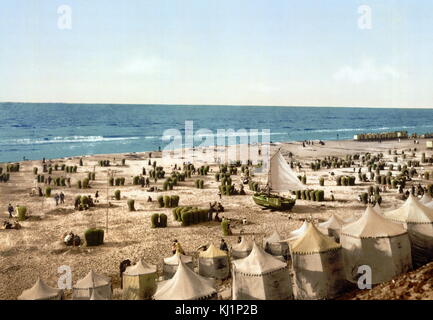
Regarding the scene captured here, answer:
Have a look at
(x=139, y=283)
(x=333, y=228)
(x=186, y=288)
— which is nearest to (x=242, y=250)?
(x=333, y=228)

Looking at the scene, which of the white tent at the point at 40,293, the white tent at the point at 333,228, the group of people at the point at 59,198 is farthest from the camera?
the group of people at the point at 59,198

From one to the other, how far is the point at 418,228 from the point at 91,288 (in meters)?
13.1

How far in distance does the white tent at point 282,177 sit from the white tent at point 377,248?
43.6ft

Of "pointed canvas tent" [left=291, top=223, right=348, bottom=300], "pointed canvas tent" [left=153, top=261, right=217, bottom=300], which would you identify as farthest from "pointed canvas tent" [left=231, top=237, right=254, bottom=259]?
"pointed canvas tent" [left=153, top=261, right=217, bottom=300]

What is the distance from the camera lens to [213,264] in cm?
1706

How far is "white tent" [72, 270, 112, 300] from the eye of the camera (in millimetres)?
14453

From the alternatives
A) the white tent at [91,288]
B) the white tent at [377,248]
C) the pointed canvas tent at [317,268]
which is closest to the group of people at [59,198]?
the white tent at [91,288]

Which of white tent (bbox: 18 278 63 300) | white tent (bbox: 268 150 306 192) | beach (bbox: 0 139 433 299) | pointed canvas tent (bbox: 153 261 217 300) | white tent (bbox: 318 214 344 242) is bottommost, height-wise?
beach (bbox: 0 139 433 299)

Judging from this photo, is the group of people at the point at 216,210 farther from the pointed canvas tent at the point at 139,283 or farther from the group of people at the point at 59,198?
the group of people at the point at 59,198

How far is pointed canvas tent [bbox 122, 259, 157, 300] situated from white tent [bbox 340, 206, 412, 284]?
7.64 m

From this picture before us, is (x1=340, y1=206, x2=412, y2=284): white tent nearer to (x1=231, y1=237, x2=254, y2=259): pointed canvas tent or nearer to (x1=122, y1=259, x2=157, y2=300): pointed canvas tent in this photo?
(x1=231, y1=237, x2=254, y2=259): pointed canvas tent

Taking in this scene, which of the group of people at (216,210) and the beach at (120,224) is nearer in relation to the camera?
the beach at (120,224)

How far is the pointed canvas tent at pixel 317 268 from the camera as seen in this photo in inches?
561
